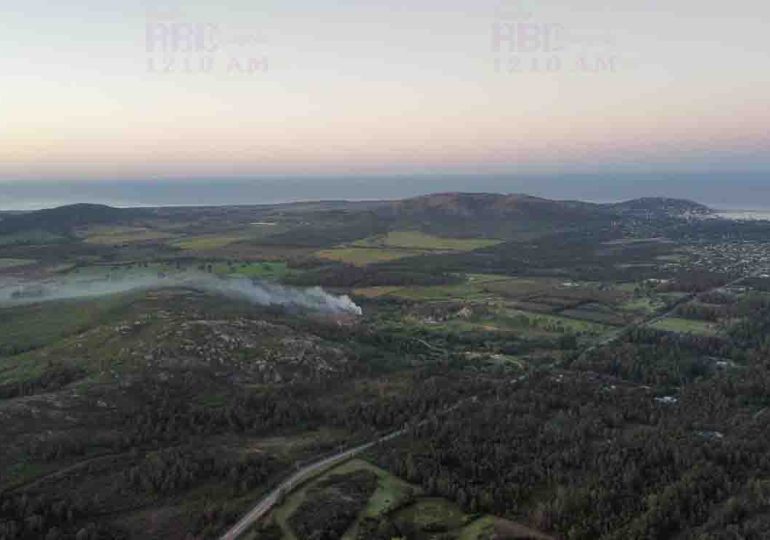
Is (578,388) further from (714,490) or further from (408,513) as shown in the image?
(408,513)

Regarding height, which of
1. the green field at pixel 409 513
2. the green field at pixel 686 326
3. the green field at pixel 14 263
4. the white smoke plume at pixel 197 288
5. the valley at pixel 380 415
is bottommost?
the green field at pixel 409 513

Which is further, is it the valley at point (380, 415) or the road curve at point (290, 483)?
the valley at point (380, 415)

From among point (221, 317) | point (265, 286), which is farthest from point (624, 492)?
point (265, 286)

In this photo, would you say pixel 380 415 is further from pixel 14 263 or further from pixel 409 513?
pixel 14 263

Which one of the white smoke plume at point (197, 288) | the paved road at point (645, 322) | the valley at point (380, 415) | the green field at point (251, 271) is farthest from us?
the green field at point (251, 271)

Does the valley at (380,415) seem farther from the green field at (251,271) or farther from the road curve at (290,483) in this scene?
the green field at (251,271)

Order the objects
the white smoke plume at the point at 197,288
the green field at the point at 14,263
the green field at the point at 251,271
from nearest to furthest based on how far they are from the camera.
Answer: the white smoke plume at the point at 197,288, the green field at the point at 251,271, the green field at the point at 14,263

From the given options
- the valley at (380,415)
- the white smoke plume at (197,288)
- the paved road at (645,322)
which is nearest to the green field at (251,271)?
the white smoke plume at (197,288)
